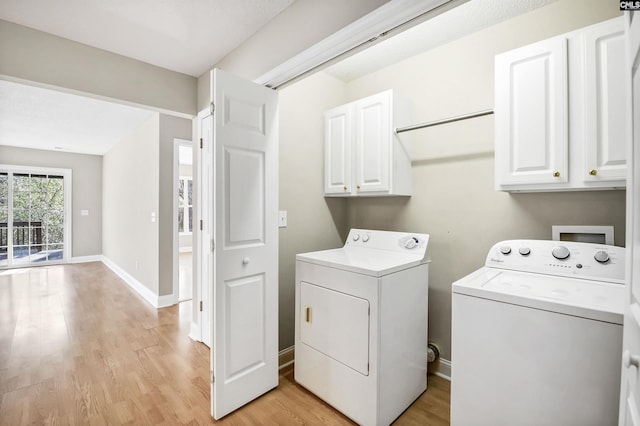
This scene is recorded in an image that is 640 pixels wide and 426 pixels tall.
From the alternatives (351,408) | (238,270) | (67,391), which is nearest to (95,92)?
(238,270)

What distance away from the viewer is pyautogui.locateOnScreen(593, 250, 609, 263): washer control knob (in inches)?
55.3

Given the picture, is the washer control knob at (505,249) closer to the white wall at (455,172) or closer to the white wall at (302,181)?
the white wall at (455,172)

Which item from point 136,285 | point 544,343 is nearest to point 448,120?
point 544,343

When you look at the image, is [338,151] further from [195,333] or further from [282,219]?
[195,333]

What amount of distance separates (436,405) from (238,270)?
151 cm

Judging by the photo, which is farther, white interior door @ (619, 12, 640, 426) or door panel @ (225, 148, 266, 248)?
door panel @ (225, 148, 266, 248)

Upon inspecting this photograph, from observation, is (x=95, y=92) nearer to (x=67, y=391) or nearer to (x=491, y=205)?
(x=67, y=391)

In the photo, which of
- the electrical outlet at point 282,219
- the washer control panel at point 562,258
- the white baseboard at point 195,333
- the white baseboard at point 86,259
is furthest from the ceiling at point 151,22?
the white baseboard at point 86,259

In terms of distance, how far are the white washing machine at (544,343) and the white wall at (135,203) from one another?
3612 mm

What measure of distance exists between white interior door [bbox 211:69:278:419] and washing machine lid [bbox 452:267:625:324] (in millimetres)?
1189

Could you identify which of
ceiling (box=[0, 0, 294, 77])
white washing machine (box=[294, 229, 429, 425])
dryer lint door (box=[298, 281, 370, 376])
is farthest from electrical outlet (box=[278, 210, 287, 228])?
ceiling (box=[0, 0, 294, 77])

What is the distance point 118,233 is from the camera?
552 cm

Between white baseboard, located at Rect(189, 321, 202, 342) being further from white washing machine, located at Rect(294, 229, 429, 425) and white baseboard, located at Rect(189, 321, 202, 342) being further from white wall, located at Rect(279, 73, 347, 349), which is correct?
white washing machine, located at Rect(294, 229, 429, 425)

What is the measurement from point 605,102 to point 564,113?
15 cm
